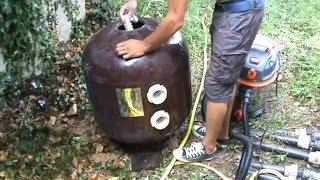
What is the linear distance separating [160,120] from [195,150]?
0.41 meters

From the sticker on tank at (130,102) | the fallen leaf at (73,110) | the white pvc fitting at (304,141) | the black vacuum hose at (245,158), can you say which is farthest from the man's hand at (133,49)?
the white pvc fitting at (304,141)

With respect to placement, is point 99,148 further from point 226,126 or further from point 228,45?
point 228,45

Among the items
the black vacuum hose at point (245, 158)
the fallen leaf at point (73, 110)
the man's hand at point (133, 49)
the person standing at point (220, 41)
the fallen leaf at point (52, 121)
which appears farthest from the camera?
the fallen leaf at point (73, 110)

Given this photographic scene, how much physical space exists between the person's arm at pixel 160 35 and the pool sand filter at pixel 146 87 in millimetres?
49

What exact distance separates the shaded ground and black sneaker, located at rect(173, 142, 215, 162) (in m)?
0.06

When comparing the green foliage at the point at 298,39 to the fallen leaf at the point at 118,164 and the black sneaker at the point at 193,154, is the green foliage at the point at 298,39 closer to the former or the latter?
the black sneaker at the point at 193,154

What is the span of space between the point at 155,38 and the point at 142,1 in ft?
8.53

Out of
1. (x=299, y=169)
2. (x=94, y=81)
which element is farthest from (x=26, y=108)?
(x=299, y=169)

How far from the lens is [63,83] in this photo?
390 centimetres

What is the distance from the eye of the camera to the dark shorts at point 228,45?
2.57m

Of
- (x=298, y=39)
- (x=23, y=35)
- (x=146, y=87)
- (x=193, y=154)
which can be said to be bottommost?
(x=193, y=154)

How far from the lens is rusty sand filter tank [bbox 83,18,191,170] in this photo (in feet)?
8.89

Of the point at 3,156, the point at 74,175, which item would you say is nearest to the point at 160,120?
the point at 74,175

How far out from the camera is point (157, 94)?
2.79 meters
